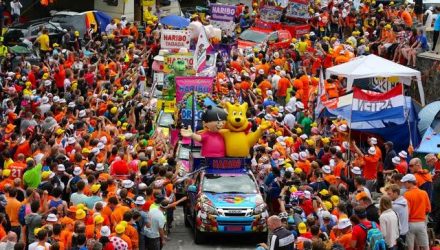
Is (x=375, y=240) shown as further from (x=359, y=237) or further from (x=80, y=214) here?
(x=80, y=214)

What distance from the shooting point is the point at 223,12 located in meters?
38.3

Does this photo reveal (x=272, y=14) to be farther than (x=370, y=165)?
Yes

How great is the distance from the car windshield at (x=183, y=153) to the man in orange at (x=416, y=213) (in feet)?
23.5

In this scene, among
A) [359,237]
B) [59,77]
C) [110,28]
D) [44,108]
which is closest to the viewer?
[359,237]

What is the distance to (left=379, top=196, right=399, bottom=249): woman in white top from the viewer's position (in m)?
17.2

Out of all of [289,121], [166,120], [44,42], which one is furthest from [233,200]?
[44,42]

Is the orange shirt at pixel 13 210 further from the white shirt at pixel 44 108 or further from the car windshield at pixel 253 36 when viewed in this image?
the car windshield at pixel 253 36

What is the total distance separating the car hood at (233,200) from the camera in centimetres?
2105

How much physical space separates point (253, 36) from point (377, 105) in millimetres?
14735

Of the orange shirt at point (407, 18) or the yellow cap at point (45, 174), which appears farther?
the orange shirt at point (407, 18)

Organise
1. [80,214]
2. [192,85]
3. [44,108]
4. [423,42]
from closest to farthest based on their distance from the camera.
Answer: [80,214] → [44,108] → [192,85] → [423,42]

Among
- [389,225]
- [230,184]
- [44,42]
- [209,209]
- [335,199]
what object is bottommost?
[44,42]

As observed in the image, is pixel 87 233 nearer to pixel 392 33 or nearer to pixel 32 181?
pixel 32 181

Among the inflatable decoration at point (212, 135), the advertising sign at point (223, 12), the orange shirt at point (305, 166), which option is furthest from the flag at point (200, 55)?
the orange shirt at point (305, 166)
